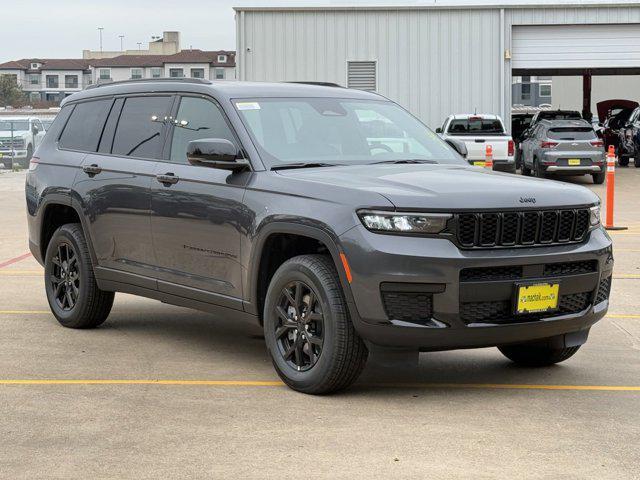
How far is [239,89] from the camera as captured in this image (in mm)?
7645

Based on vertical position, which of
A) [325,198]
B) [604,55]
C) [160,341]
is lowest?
[160,341]

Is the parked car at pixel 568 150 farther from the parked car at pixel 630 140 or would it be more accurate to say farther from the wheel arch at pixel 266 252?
the wheel arch at pixel 266 252

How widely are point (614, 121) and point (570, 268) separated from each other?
34.9m

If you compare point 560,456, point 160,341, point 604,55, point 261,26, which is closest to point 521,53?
point 604,55

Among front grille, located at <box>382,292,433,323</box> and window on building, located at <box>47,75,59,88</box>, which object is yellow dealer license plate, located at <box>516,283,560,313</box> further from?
window on building, located at <box>47,75,59,88</box>

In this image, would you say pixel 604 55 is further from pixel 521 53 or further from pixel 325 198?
pixel 325 198

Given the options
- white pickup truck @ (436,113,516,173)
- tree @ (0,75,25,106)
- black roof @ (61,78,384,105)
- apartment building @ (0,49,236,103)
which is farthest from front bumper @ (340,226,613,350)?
tree @ (0,75,25,106)

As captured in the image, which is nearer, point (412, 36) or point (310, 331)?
point (310, 331)

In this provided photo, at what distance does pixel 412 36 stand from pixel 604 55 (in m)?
5.42

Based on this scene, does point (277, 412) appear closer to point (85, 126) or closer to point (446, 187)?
point (446, 187)

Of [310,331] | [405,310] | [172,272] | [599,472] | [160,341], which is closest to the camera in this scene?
[599,472]

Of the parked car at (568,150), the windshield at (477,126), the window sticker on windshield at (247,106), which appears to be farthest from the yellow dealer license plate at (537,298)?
the windshield at (477,126)

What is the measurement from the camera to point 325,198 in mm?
6457

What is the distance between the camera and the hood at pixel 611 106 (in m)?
43.6
